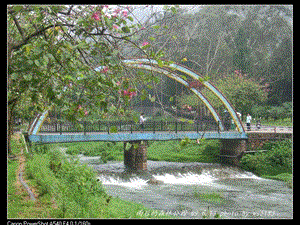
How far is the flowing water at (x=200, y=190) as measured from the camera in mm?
13000

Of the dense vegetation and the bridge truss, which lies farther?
the dense vegetation

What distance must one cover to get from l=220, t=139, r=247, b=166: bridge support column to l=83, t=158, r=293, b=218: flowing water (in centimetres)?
124

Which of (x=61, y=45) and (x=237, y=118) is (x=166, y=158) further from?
(x=61, y=45)

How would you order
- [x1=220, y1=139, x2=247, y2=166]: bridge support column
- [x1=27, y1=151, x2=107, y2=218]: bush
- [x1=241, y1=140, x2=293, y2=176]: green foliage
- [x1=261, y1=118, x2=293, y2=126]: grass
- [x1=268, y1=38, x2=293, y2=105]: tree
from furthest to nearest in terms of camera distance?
[x1=268, y1=38, x2=293, y2=105]: tree, [x1=261, y1=118, x2=293, y2=126]: grass, [x1=220, y1=139, x2=247, y2=166]: bridge support column, [x1=241, y1=140, x2=293, y2=176]: green foliage, [x1=27, y1=151, x2=107, y2=218]: bush

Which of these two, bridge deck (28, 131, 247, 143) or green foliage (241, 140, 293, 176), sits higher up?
bridge deck (28, 131, 247, 143)

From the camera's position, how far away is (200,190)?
16.5 meters

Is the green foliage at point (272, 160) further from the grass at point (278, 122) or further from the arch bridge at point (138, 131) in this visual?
the grass at point (278, 122)

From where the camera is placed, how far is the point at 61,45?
589cm

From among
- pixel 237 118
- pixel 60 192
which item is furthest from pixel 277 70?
pixel 60 192

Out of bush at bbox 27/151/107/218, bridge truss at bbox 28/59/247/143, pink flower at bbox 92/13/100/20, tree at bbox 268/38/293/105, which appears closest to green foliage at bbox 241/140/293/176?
bridge truss at bbox 28/59/247/143

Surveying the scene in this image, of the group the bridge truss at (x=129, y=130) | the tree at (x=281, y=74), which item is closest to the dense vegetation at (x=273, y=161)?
the bridge truss at (x=129, y=130)

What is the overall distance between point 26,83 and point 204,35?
32.0 meters

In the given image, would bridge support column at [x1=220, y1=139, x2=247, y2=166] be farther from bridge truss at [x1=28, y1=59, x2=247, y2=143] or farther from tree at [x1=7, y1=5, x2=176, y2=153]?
tree at [x1=7, y1=5, x2=176, y2=153]

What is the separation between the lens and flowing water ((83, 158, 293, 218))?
512 inches
